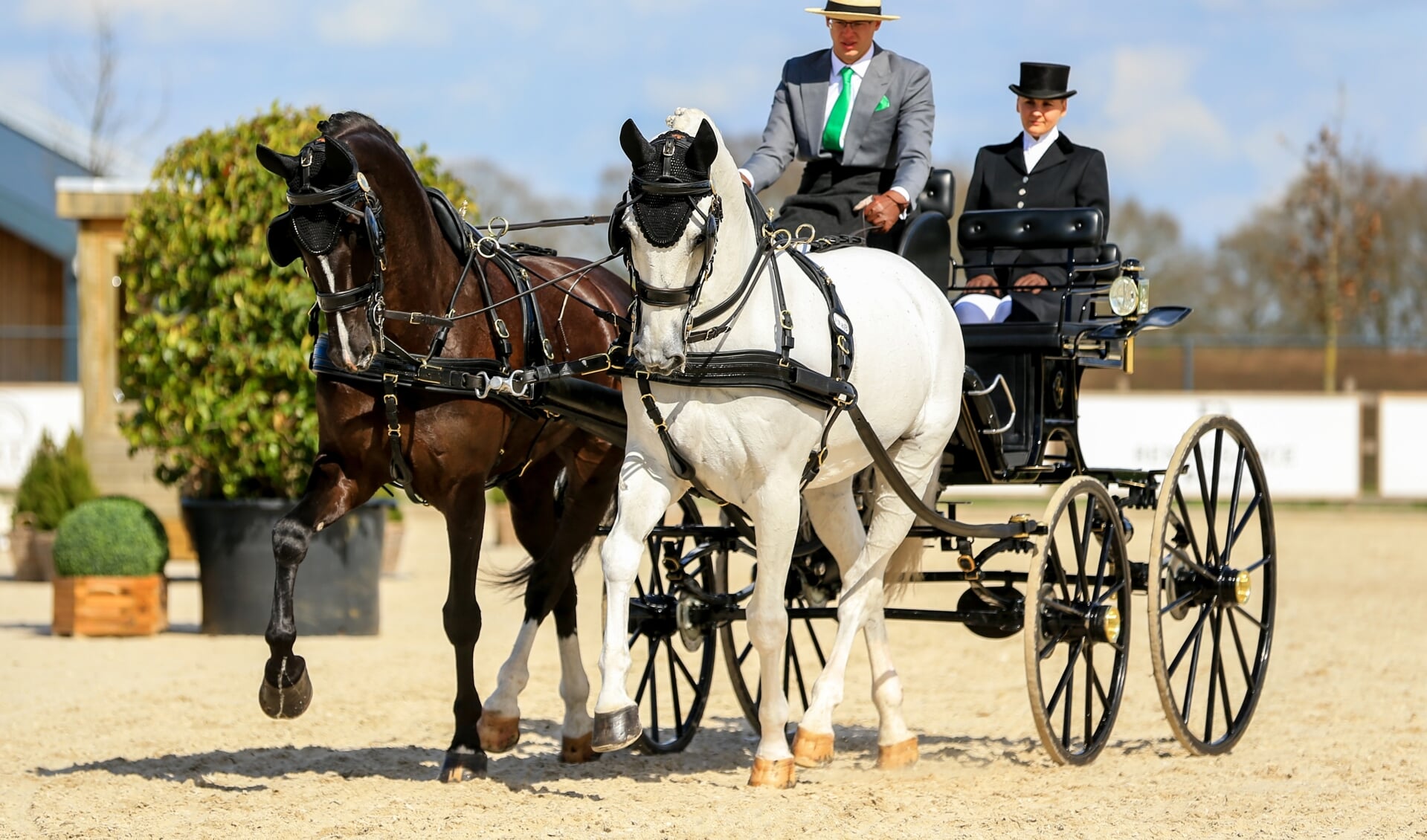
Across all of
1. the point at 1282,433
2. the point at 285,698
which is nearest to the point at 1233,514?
the point at 285,698

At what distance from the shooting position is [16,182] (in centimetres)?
2361

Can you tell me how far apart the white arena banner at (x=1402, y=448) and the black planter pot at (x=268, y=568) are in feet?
48.2

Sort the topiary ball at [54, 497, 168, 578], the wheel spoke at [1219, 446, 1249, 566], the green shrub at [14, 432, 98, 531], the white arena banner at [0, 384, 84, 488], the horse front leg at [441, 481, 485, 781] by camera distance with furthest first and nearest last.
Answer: the white arena banner at [0, 384, 84, 488] < the green shrub at [14, 432, 98, 531] < the topiary ball at [54, 497, 168, 578] < the wheel spoke at [1219, 446, 1249, 566] < the horse front leg at [441, 481, 485, 781]

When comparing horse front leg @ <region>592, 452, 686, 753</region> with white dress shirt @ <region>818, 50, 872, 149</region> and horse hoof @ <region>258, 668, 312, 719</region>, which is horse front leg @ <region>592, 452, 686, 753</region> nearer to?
horse hoof @ <region>258, 668, 312, 719</region>

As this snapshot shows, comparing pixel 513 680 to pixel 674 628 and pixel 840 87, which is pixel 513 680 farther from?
pixel 840 87

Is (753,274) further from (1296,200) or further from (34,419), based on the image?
(1296,200)

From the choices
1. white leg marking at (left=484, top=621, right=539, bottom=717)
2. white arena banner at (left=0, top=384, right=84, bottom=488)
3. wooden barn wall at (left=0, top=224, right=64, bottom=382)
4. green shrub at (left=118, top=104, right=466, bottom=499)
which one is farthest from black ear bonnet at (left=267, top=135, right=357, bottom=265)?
wooden barn wall at (left=0, top=224, right=64, bottom=382)

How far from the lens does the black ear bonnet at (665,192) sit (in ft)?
16.2

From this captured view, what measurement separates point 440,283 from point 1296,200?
80.7ft

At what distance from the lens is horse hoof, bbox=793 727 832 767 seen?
573 cm

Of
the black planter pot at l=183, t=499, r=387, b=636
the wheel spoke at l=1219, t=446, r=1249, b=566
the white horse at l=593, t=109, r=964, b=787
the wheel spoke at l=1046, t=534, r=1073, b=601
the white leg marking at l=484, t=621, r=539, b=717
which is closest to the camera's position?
the white horse at l=593, t=109, r=964, b=787

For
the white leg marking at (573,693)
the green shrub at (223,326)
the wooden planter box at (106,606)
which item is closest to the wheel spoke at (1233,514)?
the white leg marking at (573,693)

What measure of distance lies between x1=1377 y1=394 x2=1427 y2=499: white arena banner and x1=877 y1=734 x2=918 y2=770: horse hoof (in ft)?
52.8

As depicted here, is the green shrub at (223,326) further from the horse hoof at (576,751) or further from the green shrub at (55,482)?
the horse hoof at (576,751)
